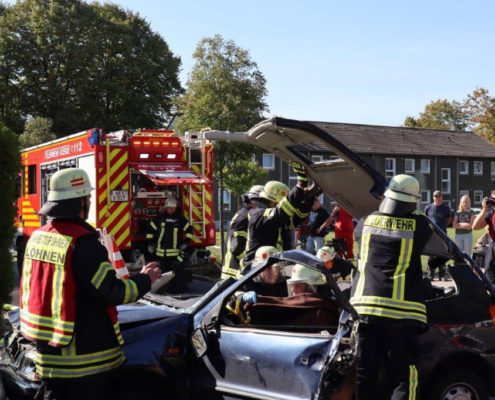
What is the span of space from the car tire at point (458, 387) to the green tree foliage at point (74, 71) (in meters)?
28.1

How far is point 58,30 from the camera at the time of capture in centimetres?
3194

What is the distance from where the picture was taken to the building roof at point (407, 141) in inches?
2024

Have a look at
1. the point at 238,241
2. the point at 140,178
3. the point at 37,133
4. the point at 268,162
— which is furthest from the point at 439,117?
the point at 238,241

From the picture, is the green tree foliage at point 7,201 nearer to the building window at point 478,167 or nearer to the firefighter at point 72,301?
the firefighter at point 72,301

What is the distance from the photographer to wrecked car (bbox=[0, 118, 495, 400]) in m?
3.71

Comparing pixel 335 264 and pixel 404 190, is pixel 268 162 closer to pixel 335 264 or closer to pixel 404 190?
pixel 335 264

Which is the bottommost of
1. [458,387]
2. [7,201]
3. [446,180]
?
[458,387]

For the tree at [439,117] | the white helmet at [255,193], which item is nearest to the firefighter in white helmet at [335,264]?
the white helmet at [255,193]

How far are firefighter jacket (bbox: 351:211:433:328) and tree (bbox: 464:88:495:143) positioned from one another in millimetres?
54329

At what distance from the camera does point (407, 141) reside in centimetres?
5422

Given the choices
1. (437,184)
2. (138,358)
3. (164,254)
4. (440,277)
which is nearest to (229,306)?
(138,358)

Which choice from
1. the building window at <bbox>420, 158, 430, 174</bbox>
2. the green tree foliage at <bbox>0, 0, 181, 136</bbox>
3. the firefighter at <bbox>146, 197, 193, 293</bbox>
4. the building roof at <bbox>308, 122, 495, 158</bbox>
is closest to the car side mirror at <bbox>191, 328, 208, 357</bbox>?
the firefighter at <bbox>146, 197, 193, 293</bbox>

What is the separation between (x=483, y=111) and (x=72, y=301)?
5688cm

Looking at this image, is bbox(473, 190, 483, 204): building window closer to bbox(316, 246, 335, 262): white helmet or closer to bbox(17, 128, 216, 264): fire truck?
bbox(17, 128, 216, 264): fire truck
